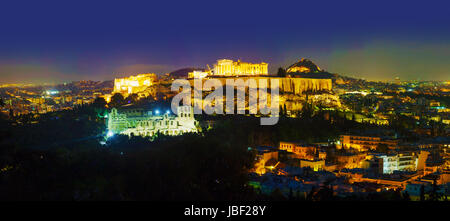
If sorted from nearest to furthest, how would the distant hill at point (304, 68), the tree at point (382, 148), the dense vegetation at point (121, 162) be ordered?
1. the dense vegetation at point (121, 162)
2. the tree at point (382, 148)
3. the distant hill at point (304, 68)

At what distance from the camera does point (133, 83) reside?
113 ft

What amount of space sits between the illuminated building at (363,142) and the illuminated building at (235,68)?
14.1 meters

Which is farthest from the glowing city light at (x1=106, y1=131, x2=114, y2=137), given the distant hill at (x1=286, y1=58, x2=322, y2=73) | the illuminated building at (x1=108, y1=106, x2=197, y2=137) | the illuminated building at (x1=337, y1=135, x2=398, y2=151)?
the distant hill at (x1=286, y1=58, x2=322, y2=73)

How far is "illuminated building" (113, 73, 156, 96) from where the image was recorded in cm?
3289

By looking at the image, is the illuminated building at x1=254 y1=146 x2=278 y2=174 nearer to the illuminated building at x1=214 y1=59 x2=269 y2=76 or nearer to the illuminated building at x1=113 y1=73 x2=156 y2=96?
the illuminated building at x1=113 y1=73 x2=156 y2=96

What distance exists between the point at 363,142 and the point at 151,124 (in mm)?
10513

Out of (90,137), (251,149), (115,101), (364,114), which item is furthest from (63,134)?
(364,114)

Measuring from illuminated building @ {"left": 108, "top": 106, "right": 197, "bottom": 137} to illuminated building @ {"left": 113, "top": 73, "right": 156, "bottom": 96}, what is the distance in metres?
11.6

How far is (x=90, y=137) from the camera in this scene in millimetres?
17906

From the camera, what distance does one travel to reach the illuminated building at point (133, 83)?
32891mm

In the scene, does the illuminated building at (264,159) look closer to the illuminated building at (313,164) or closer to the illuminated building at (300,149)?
the illuminated building at (313,164)

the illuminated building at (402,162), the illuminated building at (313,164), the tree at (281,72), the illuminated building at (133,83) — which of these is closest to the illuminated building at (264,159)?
the illuminated building at (313,164)
